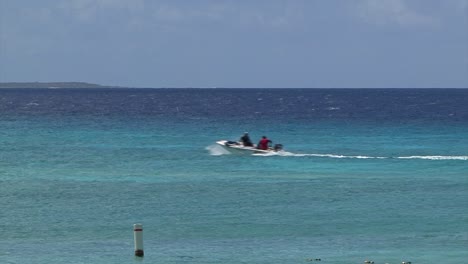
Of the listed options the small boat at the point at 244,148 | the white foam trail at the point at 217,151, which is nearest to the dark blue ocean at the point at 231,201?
the white foam trail at the point at 217,151

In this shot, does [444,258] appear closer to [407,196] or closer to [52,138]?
[407,196]

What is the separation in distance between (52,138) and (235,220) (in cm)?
3822

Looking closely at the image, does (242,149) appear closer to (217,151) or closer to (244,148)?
(244,148)

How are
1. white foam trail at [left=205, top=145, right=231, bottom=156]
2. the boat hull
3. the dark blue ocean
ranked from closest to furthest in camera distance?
the dark blue ocean < the boat hull < white foam trail at [left=205, top=145, right=231, bottom=156]

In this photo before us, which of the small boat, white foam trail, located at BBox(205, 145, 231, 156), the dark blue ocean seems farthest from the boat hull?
the dark blue ocean

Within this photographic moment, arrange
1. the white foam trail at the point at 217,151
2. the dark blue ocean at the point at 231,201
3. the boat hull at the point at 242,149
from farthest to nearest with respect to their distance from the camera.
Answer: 1. the white foam trail at the point at 217,151
2. the boat hull at the point at 242,149
3. the dark blue ocean at the point at 231,201

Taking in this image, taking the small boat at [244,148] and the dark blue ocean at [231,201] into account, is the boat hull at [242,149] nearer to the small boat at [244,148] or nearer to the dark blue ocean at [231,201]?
the small boat at [244,148]

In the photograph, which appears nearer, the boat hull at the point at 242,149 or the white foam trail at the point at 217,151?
the boat hull at the point at 242,149

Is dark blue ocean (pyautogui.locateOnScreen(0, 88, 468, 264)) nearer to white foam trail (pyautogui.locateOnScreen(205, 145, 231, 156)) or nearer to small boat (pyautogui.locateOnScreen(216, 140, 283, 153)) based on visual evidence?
white foam trail (pyautogui.locateOnScreen(205, 145, 231, 156))

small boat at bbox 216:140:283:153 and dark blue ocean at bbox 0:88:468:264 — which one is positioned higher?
small boat at bbox 216:140:283:153

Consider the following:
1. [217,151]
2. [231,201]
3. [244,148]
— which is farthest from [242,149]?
[231,201]

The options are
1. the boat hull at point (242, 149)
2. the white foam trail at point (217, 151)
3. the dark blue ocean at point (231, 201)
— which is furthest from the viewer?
the white foam trail at point (217, 151)

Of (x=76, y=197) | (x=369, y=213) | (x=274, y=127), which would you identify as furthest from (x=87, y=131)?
(x=369, y=213)

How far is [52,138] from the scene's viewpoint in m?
66.9
